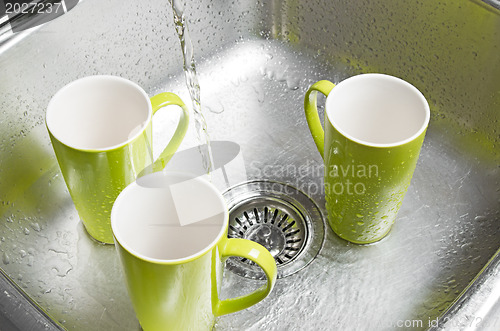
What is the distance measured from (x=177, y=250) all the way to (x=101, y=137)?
17 centimetres

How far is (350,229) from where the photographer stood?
0.64m

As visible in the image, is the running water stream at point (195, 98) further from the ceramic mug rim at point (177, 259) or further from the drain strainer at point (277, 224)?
the ceramic mug rim at point (177, 259)

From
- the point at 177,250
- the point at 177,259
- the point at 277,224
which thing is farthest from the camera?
the point at 277,224

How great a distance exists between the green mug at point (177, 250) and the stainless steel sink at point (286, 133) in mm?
89

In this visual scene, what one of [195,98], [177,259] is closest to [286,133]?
[195,98]

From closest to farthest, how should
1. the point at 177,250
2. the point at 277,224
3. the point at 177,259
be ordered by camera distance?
the point at 177,259 < the point at 177,250 < the point at 277,224

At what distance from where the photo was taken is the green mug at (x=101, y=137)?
55cm

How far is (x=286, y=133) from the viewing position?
31.1 inches

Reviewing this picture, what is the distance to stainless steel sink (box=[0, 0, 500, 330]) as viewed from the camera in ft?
2.04

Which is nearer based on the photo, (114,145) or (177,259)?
(177,259)

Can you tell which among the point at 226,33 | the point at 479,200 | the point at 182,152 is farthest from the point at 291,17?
the point at 479,200

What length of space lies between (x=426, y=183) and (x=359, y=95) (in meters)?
0.16

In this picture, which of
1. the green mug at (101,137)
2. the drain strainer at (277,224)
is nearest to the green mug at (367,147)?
the drain strainer at (277,224)

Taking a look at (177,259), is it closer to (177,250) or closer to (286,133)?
(177,250)
